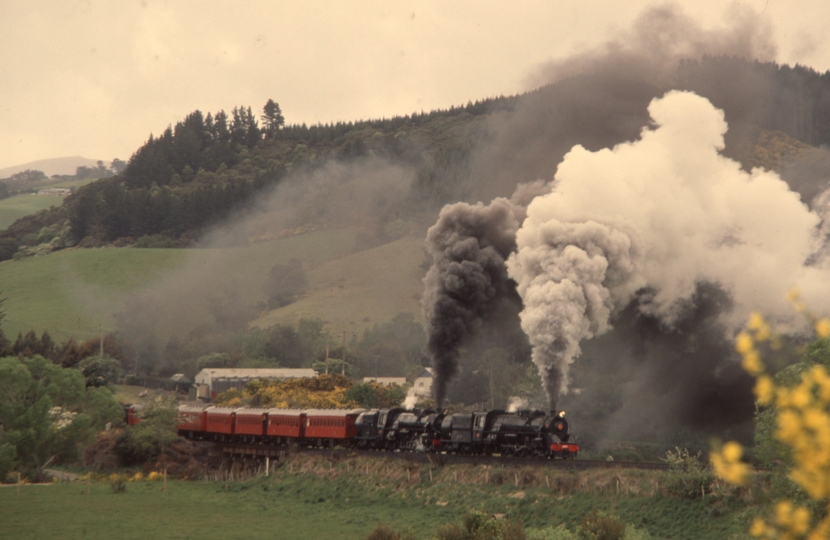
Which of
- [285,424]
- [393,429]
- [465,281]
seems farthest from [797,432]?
[285,424]

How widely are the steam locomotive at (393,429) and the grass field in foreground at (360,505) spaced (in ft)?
7.26

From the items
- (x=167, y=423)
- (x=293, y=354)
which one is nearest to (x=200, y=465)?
(x=167, y=423)

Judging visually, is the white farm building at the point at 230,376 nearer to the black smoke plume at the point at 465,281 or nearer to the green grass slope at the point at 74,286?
the green grass slope at the point at 74,286

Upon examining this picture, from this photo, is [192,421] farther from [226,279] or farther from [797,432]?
[226,279]

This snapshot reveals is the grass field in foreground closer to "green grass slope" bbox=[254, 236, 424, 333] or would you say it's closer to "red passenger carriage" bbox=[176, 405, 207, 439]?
"red passenger carriage" bbox=[176, 405, 207, 439]

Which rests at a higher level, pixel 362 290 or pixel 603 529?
pixel 362 290

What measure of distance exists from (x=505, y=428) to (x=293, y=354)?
292 ft

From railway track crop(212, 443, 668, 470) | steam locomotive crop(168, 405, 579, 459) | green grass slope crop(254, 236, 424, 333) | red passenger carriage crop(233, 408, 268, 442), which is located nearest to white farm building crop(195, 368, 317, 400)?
green grass slope crop(254, 236, 424, 333)

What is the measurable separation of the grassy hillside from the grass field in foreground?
284ft

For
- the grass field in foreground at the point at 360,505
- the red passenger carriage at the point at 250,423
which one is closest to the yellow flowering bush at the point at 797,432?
the grass field in foreground at the point at 360,505

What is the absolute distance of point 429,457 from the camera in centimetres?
4691

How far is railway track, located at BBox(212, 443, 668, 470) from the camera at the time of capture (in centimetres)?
4050

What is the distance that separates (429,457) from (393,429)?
654 centimetres

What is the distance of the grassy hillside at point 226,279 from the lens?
469 ft
